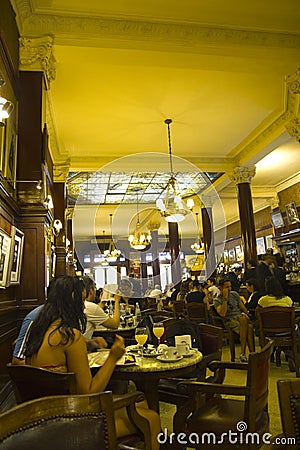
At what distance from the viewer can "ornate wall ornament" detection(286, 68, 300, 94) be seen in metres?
5.59

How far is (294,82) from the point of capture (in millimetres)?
5703

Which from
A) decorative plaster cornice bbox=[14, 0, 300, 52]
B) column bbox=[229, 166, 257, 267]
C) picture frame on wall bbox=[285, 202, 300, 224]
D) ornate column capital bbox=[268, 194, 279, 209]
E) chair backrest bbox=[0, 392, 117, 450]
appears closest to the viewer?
chair backrest bbox=[0, 392, 117, 450]

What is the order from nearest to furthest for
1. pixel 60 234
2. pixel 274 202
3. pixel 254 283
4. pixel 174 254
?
pixel 254 283 < pixel 60 234 < pixel 274 202 < pixel 174 254

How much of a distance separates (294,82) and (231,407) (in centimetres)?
508

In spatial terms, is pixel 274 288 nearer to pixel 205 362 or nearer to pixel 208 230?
pixel 205 362

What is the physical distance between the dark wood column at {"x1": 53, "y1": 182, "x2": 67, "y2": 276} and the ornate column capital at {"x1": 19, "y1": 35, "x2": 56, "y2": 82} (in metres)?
4.12

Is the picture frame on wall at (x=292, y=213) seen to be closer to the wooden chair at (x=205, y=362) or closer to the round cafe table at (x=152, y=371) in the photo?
the wooden chair at (x=205, y=362)

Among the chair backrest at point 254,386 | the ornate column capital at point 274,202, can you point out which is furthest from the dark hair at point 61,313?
the ornate column capital at point 274,202

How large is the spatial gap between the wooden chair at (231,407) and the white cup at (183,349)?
0.36 metres

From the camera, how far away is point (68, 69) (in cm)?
528

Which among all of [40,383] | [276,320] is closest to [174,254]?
[276,320]

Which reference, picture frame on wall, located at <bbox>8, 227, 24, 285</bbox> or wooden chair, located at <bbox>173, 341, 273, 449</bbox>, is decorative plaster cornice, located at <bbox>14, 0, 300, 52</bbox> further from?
wooden chair, located at <bbox>173, 341, 273, 449</bbox>

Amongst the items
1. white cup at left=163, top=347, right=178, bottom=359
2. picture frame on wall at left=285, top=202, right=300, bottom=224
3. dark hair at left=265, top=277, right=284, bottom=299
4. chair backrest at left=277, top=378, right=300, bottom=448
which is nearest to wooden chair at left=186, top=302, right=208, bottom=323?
dark hair at left=265, top=277, right=284, bottom=299

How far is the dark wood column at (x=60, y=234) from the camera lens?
791 centimetres
